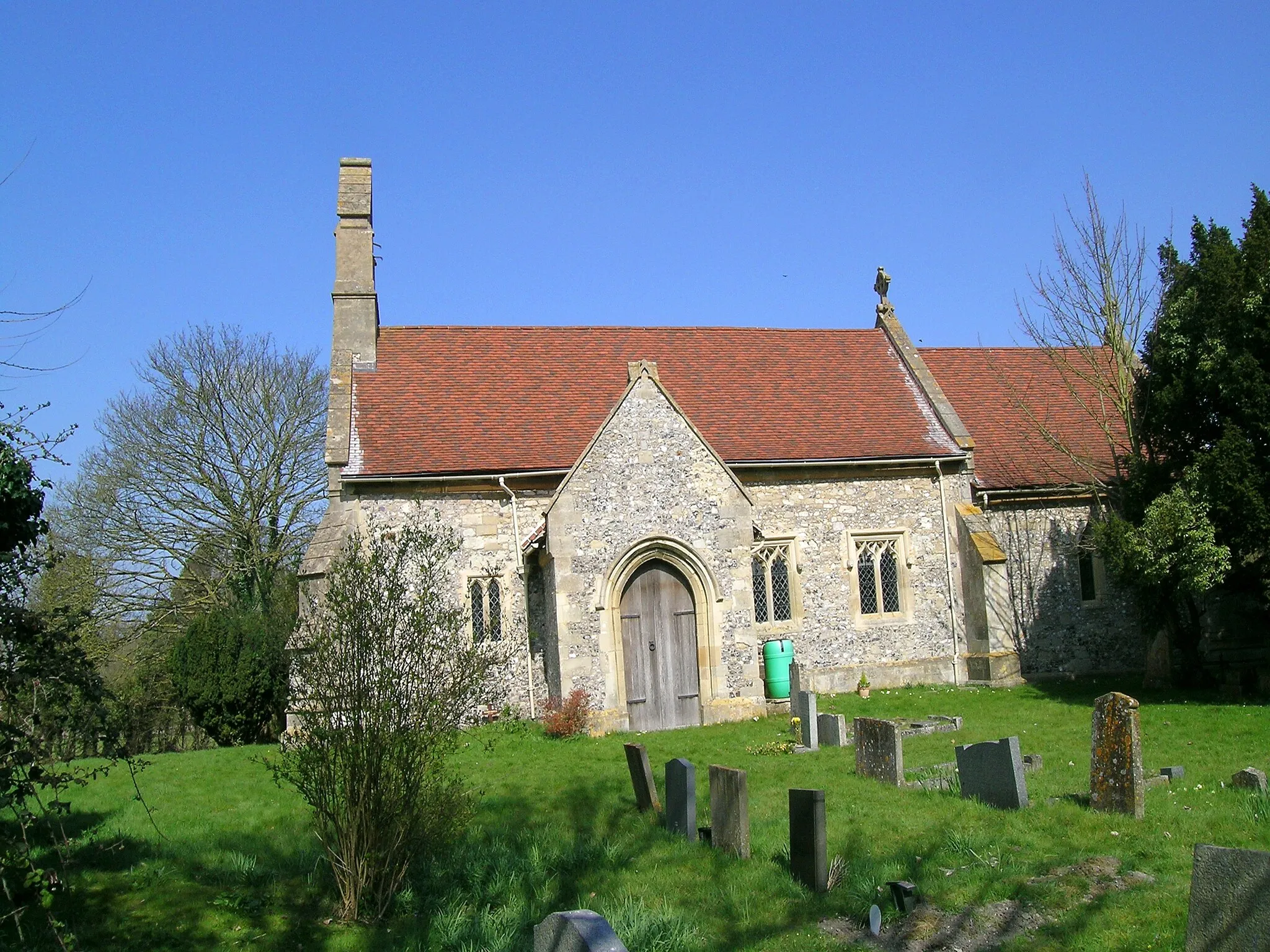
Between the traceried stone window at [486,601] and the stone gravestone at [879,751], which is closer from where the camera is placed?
the stone gravestone at [879,751]

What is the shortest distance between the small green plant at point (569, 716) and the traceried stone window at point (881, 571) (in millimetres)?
6571

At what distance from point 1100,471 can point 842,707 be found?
7.83 m

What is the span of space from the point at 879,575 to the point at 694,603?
4786 mm

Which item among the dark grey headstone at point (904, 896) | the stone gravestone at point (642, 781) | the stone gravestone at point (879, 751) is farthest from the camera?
the stone gravestone at point (879, 751)

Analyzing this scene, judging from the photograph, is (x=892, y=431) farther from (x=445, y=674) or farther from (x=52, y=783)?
(x=52, y=783)

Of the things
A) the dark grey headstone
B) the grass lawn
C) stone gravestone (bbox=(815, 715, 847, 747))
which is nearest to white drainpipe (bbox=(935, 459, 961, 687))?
stone gravestone (bbox=(815, 715, 847, 747))

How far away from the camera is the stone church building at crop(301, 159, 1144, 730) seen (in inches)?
661

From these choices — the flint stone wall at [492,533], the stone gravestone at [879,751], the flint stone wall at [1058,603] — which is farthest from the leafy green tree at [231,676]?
the flint stone wall at [1058,603]

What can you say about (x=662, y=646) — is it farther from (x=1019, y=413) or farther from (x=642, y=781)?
(x=1019, y=413)

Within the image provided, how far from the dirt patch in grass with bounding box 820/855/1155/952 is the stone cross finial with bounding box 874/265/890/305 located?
18.1 metres

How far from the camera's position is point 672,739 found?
1524cm

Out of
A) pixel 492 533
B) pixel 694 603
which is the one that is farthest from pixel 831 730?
pixel 492 533

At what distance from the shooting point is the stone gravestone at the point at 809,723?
552 inches

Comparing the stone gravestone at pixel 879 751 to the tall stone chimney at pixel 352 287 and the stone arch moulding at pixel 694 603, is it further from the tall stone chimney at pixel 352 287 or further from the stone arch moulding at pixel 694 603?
the tall stone chimney at pixel 352 287
